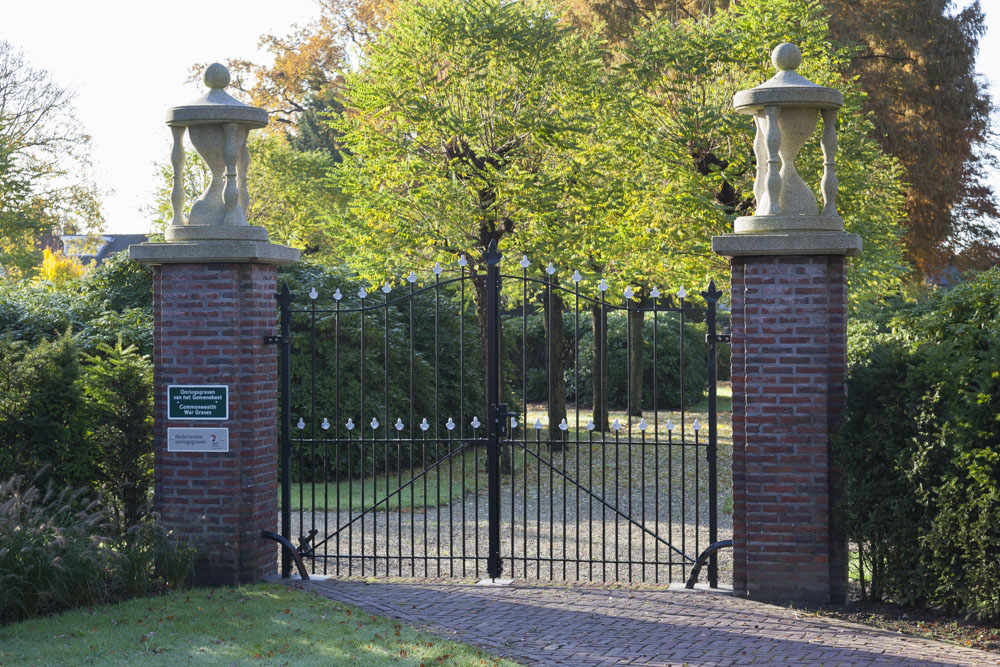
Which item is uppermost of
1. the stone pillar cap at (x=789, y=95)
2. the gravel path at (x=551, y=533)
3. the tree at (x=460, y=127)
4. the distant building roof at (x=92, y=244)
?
the distant building roof at (x=92, y=244)

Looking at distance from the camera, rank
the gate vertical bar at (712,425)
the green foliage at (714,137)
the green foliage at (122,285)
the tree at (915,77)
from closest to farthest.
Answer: the gate vertical bar at (712,425) < the green foliage at (122,285) < the green foliage at (714,137) < the tree at (915,77)

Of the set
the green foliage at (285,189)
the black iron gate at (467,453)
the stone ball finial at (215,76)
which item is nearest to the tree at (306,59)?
the green foliage at (285,189)

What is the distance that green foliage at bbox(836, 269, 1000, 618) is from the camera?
19.6 feet

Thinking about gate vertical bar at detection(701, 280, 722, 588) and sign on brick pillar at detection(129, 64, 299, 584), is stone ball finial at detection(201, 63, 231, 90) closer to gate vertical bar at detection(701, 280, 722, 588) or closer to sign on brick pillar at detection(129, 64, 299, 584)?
sign on brick pillar at detection(129, 64, 299, 584)

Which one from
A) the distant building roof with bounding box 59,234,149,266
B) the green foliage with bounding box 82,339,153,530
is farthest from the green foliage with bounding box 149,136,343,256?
the green foliage with bounding box 82,339,153,530

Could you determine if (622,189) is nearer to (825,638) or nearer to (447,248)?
(447,248)

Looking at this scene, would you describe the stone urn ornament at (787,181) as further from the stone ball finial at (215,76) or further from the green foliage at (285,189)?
the green foliage at (285,189)

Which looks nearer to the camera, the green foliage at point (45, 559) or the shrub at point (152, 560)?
the green foliage at point (45, 559)

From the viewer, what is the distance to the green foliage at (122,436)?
8.01m

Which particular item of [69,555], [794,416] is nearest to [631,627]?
[794,416]

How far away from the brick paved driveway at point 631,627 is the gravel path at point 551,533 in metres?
0.39

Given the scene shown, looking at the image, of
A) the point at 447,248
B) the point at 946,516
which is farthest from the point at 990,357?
the point at 447,248

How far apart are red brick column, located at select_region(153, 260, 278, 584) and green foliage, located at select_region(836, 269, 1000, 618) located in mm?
4221

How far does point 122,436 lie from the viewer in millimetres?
8047
